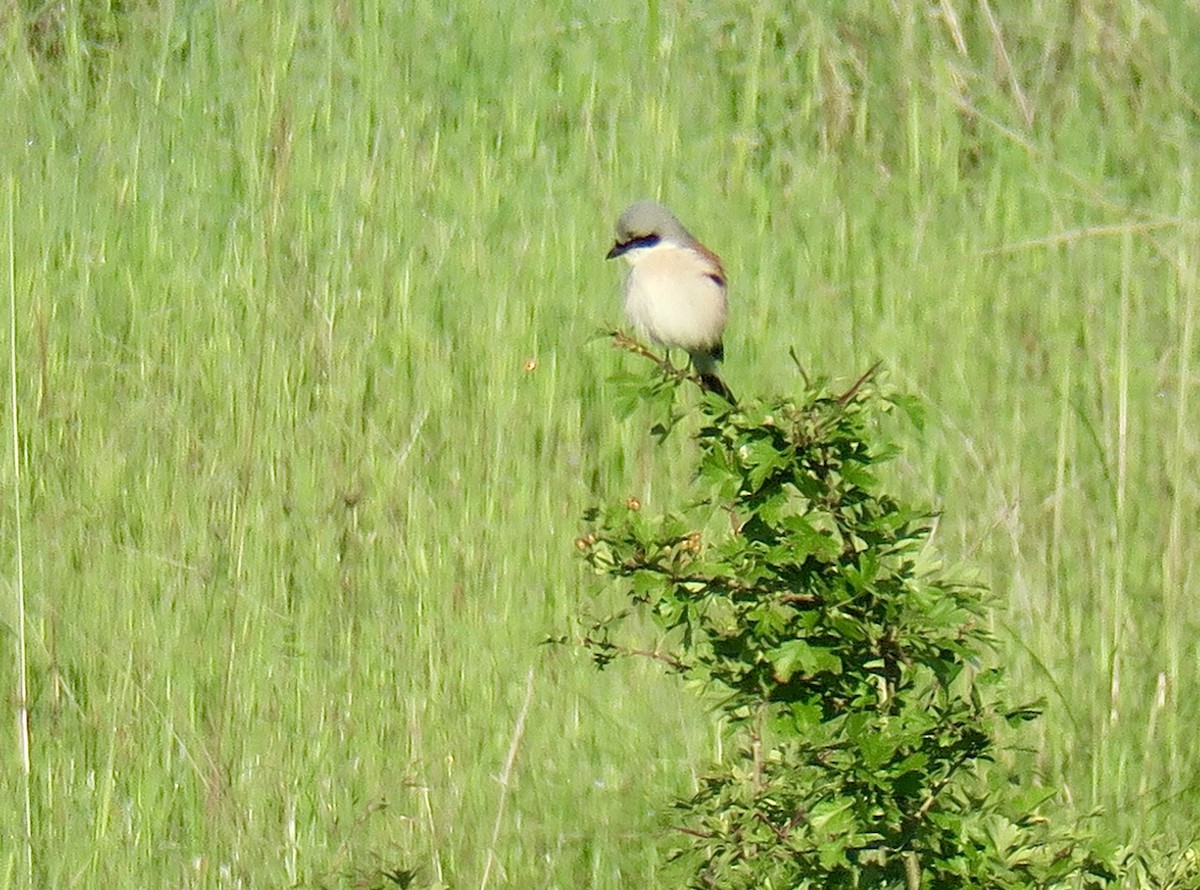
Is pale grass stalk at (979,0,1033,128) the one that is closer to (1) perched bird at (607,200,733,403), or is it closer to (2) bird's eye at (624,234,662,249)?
(1) perched bird at (607,200,733,403)

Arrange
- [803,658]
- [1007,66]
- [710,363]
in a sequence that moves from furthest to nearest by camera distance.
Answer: [1007,66] → [710,363] → [803,658]

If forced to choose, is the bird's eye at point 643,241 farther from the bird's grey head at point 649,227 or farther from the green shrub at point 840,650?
the green shrub at point 840,650

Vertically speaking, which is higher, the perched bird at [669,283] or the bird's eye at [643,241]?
the bird's eye at [643,241]

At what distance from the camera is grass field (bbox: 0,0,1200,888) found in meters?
3.35

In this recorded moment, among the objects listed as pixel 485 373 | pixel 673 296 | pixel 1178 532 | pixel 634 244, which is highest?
pixel 634 244

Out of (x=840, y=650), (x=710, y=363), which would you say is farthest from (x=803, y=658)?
(x=710, y=363)

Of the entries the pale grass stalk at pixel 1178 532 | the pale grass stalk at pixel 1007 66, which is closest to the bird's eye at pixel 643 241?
the pale grass stalk at pixel 1178 532

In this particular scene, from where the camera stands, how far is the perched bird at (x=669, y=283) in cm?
448

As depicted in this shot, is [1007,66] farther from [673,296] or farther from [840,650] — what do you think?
[840,650]

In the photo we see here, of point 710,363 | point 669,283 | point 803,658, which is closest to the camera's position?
point 803,658

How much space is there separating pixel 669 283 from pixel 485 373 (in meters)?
0.52

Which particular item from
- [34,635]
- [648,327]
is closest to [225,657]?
[34,635]

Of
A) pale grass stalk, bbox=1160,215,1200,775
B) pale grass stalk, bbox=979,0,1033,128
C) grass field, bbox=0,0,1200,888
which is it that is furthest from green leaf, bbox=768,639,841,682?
pale grass stalk, bbox=979,0,1033,128

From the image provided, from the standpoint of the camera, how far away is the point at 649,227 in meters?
4.60
